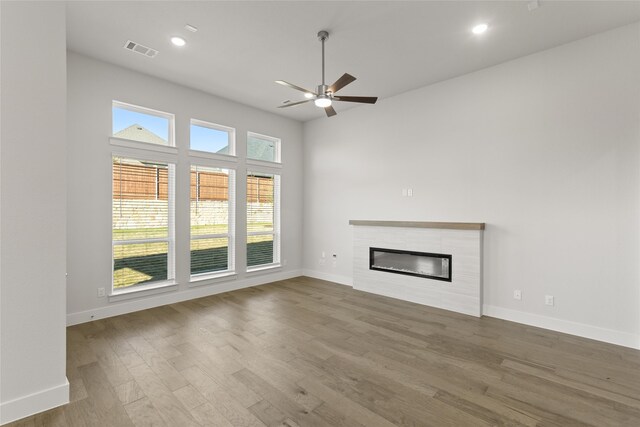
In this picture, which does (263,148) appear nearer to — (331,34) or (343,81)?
(331,34)

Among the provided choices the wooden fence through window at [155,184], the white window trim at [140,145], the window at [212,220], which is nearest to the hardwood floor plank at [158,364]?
the window at [212,220]

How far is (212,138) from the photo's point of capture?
5266mm

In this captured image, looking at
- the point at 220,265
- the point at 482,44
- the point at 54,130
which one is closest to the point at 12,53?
the point at 54,130

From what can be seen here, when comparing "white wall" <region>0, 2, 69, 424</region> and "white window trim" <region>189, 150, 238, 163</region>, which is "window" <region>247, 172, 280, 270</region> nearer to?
"white window trim" <region>189, 150, 238, 163</region>

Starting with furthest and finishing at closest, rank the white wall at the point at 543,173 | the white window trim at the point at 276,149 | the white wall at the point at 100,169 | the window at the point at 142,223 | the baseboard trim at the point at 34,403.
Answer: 1. the white window trim at the point at 276,149
2. the window at the point at 142,223
3. the white wall at the point at 100,169
4. the white wall at the point at 543,173
5. the baseboard trim at the point at 34,403

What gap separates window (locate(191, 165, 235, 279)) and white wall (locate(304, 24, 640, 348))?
2.90 m

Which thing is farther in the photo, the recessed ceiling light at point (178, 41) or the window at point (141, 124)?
the window at point (141, 124)

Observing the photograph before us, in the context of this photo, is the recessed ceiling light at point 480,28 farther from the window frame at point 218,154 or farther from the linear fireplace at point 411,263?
the window frame at point 218,154

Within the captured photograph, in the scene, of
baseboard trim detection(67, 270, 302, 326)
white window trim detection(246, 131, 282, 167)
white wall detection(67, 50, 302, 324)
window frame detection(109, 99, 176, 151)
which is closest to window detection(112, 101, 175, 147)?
window frame detection(109, 99, 176, 151)

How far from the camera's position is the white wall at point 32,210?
201 cm

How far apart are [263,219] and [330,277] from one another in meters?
1.83

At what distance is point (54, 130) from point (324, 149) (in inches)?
185

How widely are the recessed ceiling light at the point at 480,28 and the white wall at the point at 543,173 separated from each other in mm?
994

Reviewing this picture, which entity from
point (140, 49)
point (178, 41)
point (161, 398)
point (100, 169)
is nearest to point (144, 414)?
point (161, 398)
